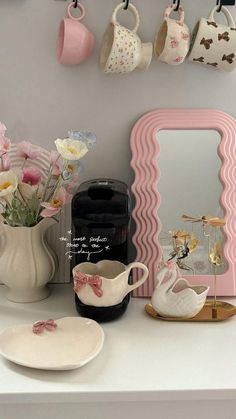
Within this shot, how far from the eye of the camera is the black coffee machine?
1188 millimetres

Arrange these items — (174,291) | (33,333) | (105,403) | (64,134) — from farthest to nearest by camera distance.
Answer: (64,134), (174,291), (33,333), (105,403)

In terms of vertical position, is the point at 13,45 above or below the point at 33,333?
above

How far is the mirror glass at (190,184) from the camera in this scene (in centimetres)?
132

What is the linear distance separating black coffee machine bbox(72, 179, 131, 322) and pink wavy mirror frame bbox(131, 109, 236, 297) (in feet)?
0.23

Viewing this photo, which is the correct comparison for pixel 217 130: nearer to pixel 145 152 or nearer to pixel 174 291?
pixel 145 152

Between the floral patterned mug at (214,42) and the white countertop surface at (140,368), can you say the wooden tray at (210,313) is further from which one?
the floral patterned mug at (214,42)

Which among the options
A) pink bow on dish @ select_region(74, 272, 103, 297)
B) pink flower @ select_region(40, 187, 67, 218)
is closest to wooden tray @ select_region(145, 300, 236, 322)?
pink bow on dish @ select_region(74, 272, 103, 297)

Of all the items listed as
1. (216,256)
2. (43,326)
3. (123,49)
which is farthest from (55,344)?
(123,49)

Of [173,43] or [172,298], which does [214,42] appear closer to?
[173,43]

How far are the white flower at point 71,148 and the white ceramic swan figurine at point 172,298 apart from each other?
286 mm

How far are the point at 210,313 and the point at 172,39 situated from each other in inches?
22.8

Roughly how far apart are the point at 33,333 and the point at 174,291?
0.31 metres

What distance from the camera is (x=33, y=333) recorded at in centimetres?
111

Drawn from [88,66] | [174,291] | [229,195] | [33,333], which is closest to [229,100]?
[229,195]
